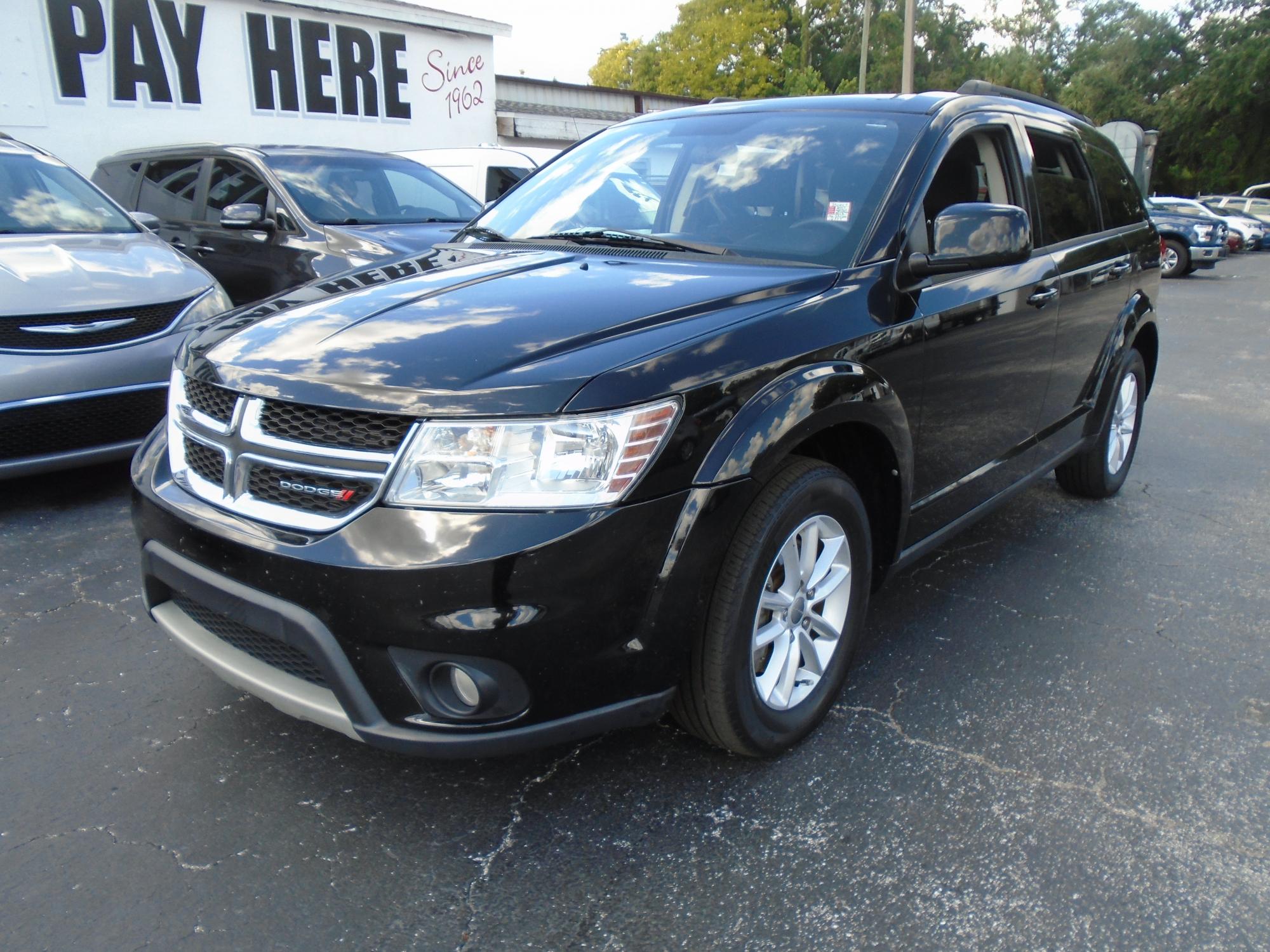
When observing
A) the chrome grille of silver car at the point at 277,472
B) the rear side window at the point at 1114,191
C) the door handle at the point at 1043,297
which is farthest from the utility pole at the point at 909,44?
the chrome grille of silver car at the point at 277,472

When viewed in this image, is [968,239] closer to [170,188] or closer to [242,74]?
[170,188]

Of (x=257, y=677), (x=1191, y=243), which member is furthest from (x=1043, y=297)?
(x=1191, y=243)

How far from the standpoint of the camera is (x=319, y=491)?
2.12m

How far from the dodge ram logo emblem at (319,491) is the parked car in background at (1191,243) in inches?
758

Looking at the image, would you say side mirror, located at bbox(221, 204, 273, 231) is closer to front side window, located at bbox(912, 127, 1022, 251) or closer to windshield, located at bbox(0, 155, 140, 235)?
windshield, located at bbox(0, 155, 140, 235)

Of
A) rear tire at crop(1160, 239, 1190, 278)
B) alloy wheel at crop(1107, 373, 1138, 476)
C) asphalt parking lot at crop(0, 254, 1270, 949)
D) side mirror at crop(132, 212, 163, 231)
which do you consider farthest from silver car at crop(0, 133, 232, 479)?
rear tire at crop(1160, 239, 1190, 278)

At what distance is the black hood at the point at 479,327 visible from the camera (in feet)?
6.84

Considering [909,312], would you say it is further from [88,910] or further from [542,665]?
[88,910]

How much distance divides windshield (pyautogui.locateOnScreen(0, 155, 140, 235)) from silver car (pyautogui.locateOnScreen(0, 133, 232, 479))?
0.12 feet

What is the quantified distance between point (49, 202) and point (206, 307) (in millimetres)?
1342

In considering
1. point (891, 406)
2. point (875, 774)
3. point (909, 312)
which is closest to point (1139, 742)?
point (875, 774)

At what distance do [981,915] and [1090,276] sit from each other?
9.11ft

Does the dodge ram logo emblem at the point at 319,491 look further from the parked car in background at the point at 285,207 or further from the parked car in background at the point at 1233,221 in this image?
the parked car in background at the point at 1233,221

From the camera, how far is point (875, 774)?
259cm
